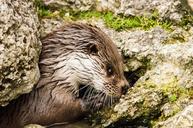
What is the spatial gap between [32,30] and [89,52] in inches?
23.5

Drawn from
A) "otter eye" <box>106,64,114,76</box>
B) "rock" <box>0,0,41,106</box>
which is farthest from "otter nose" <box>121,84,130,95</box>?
"rock" <box>0,0,41,106</box>

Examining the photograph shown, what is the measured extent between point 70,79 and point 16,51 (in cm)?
76

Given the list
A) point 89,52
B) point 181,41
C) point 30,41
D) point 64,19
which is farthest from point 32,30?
point 181,41

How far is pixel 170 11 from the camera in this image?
6.04 m

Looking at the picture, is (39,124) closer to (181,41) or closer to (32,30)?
(32,30)

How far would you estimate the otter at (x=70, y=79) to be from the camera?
5285 millimetres

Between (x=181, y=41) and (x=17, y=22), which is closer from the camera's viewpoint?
(x=17, y=22)

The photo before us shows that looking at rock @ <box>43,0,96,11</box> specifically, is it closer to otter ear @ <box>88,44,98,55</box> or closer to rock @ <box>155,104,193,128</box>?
otter ear @ <box>88,44,98,55</box>

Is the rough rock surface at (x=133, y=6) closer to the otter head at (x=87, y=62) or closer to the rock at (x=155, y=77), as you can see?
the rock at (x=155, y=77)

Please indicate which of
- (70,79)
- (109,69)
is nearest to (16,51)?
(70,79)

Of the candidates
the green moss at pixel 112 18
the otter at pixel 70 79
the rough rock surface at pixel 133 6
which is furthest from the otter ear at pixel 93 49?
the rough rock surface at pixel 133 6

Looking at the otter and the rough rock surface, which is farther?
the rough rock surface

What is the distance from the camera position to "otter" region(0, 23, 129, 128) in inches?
208

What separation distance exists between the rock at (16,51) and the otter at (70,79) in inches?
10.4
